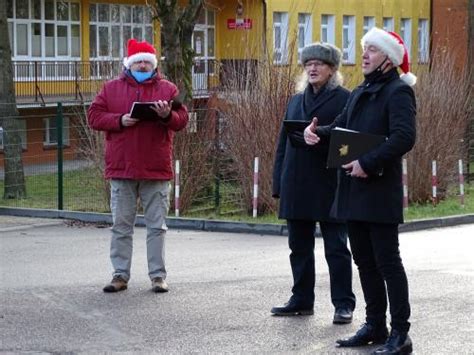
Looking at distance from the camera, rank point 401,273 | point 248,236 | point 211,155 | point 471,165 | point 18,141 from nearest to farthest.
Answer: point 401,273 < point 248,236 < point 211,155 < point 18,141 < point 471,165

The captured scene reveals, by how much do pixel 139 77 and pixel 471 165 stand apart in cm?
1614

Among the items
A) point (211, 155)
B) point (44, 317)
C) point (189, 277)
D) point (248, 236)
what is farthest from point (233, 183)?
point (44, 317)

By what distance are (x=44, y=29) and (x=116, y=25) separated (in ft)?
10.4

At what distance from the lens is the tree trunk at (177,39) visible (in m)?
19.4

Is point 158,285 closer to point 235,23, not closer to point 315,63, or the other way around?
point 315,63

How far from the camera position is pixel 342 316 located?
8.60 meters

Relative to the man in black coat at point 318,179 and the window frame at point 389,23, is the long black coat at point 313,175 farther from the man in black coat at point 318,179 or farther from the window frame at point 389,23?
the window frame at point 389,23

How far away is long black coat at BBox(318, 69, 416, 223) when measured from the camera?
24.2 ft

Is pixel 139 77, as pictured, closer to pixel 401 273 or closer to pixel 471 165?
pixel 401 273

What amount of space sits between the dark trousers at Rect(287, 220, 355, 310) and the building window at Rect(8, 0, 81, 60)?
26.8 metres

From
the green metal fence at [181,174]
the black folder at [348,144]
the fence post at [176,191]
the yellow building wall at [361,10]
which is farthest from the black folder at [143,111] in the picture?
the yellow building wall at [361,10]

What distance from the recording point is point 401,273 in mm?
7473

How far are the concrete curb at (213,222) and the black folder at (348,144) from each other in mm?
7497

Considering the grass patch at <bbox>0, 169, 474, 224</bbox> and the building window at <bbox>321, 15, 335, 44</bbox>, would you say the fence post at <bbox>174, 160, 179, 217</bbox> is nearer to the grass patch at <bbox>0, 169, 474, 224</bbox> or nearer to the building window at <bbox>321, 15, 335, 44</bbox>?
the grass patch at <bbox>0, 169, 474, 224</bbox>
